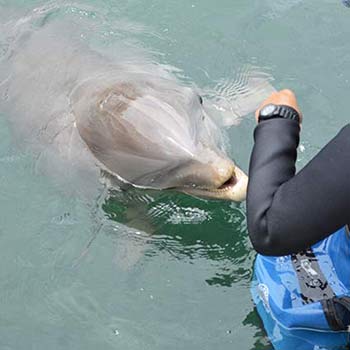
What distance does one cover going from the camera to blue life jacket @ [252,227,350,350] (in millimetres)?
3889

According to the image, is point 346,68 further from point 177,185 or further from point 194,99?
point 177,185

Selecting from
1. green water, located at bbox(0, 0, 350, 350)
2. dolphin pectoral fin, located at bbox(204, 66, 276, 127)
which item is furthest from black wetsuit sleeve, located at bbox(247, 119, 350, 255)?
dolphin pectoral fin, located at bbox(204, 66, 276, 127)

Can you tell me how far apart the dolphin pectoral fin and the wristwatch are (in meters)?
2.34

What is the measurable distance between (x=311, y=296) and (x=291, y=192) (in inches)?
42.4

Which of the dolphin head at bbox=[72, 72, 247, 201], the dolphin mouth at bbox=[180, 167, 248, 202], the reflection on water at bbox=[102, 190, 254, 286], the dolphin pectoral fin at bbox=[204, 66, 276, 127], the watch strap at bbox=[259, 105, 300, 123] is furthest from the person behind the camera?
the dolphin pectoral fin at bbox=[204, 66, 276, 127]

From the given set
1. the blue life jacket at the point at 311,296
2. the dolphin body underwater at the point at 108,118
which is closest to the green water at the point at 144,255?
the dolphin body underwater at the point at 108,118

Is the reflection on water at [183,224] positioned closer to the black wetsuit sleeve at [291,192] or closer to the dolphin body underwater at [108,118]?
the dolphin body underwater at [108,118]

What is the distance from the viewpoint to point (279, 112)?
134 inches

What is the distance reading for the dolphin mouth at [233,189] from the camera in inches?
184

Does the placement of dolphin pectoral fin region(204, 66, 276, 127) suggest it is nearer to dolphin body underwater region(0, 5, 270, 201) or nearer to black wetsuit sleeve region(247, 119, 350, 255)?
dolphin body underwater region(0, 5, 270, 201)

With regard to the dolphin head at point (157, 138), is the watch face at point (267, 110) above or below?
above

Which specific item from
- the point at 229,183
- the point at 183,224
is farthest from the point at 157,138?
the point at 183,224

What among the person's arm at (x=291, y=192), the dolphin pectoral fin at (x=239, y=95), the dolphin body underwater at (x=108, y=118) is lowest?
the dolphin pectoral fin at (x=239, y=95)

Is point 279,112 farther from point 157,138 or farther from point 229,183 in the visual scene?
point 157,138
